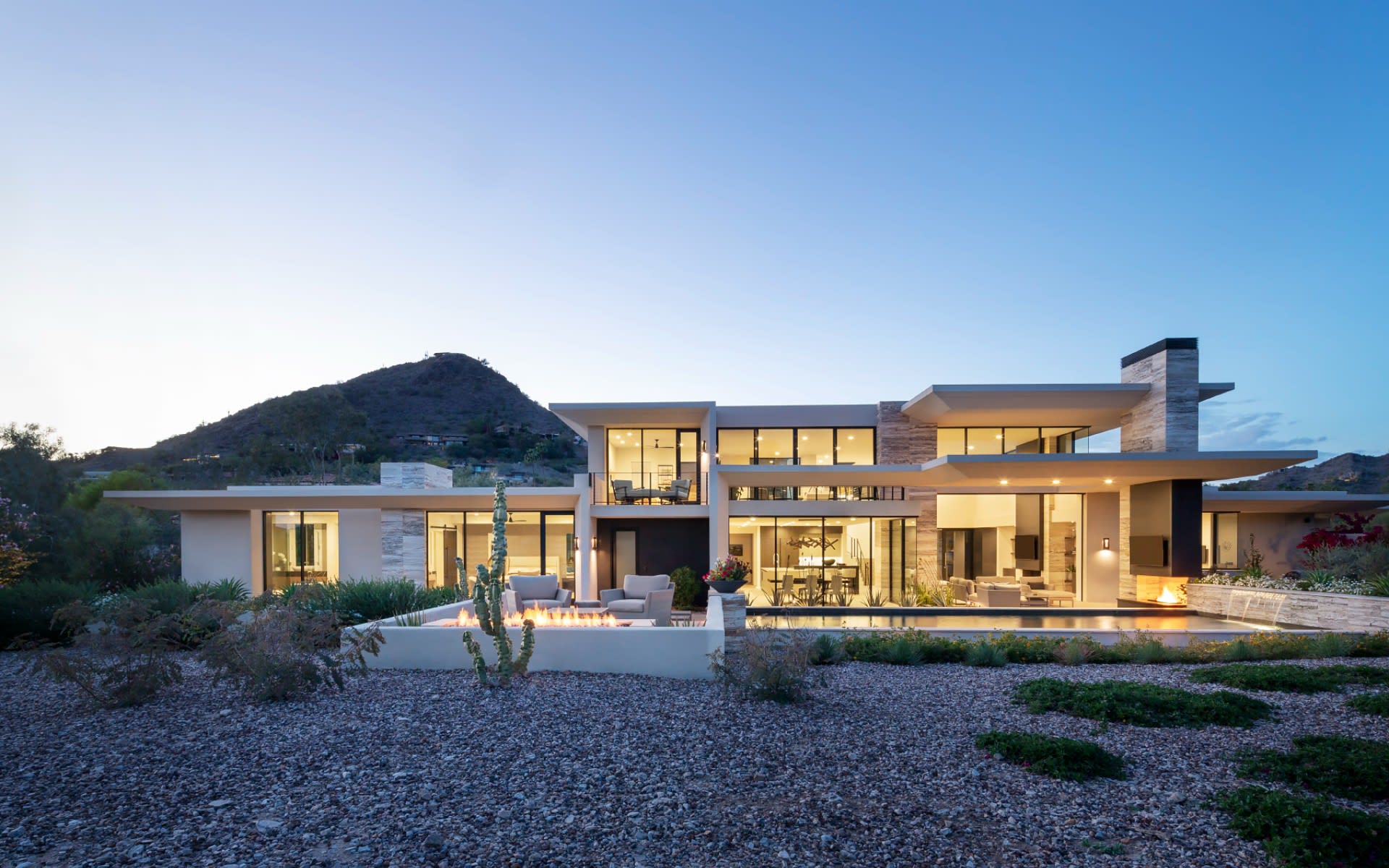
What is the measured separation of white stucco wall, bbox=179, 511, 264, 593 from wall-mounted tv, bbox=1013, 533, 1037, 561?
19920 mm

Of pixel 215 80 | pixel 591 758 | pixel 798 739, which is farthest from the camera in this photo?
pixel 215 80

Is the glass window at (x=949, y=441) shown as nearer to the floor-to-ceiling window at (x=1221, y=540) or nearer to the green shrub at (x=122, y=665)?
the floor-to-ceiling window at (x=1221, y=540)

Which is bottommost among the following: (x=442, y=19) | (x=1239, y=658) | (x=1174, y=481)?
(x=1239, y=658)

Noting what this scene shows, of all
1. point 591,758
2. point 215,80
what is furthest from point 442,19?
point 591,758

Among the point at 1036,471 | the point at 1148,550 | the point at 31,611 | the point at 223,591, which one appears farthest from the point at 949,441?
the point at 31,611

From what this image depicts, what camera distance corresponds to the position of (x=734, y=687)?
22.1ft

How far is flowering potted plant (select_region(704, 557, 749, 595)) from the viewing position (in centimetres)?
1182

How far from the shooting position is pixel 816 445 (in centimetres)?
1858

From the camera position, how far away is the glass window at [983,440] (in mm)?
17984

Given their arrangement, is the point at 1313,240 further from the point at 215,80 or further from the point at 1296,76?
the point at 215,80

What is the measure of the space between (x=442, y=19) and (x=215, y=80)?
3609mm

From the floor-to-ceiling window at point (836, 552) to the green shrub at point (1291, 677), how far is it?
923 cm

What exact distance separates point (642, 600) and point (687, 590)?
2.84 metres

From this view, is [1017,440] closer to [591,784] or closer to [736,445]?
[736,445]
